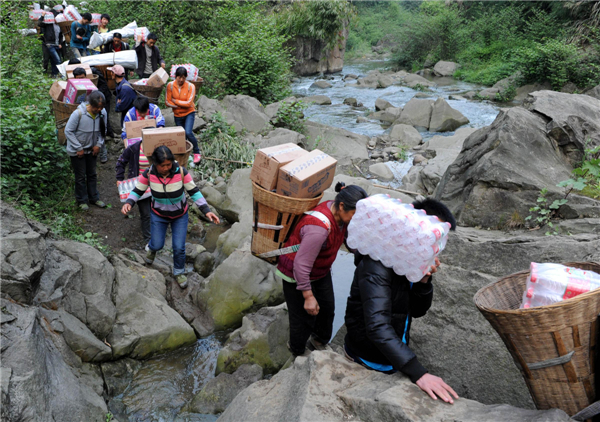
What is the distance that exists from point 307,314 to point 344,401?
1.17m

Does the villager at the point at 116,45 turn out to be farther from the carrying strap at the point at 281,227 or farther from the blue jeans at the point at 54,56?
the carrying strap at the point at 281,227

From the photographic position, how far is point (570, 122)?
240 inches

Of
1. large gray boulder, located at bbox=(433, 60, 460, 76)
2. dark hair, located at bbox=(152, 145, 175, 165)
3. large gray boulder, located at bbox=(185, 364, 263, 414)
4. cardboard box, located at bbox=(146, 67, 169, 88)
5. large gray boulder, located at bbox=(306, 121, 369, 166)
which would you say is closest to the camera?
large gray boulder, located at bbox=(185, 364, 263, 414)

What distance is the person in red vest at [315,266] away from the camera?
2984 millimetres

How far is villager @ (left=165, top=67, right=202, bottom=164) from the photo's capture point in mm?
7523

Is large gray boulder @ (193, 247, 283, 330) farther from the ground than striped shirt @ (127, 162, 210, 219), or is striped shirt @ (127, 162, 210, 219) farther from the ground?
striped shirt @ (127, 162, 210, 219)

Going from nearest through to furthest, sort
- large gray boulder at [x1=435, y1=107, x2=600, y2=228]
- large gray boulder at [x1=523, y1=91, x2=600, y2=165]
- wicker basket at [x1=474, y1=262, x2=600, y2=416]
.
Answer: wicker basket at [x1=474, y1=262, x2=600, y2=416], large gray boulder at [x1=435, y1=107, x2=600, y2=228], large gray boulder at [x1=523, y1=91, x2=600, y2=165]

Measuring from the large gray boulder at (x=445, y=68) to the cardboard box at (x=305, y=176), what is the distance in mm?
23630

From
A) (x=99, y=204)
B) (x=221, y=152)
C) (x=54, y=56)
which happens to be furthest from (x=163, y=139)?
(x=54, y=56)

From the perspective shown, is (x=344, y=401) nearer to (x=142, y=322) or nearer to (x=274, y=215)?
(x=274, y=215)

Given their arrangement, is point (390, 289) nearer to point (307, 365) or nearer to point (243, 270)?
point (307, 365)

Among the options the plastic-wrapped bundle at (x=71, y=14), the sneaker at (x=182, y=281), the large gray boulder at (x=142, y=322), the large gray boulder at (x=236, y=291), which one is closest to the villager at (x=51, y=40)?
the plastic-wrapped bundle at (x=71, y=14)

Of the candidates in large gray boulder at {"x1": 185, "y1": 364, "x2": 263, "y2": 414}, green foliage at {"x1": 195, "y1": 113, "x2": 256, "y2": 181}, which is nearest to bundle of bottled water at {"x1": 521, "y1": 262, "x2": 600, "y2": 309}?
large gray boulder at {"x1": 185, "y1": 364, "x2": 263, "y2": 414}

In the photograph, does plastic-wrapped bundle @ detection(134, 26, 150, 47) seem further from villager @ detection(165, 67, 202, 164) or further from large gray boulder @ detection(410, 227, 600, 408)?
large gray boulder @ detection(410, 227, 600, 408)
